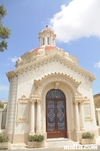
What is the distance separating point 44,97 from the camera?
1316 cm

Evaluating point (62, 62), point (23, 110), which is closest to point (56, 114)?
point (23, 110)

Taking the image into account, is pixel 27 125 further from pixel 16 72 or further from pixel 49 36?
pixel 49 36

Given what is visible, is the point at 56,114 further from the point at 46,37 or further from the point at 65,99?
the point at 46,37

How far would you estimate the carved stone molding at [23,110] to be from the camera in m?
11.9

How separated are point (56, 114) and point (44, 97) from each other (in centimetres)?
187

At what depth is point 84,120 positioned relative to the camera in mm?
13039

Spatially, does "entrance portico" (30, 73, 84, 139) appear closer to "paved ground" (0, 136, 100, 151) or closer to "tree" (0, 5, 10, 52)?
"paved ground" (0, 136, 100, 151)

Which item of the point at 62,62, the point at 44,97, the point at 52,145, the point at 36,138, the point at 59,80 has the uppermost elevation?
the point at 62,62

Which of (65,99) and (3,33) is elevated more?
(3,33)

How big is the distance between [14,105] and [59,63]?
5909mm

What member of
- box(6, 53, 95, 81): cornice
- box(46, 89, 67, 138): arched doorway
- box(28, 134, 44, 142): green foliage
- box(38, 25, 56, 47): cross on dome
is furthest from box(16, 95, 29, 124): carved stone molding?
box(38, 25, 56, 47): cross on dome

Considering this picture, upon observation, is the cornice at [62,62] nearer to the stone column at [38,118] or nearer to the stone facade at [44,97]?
the stone facade at [44,97]

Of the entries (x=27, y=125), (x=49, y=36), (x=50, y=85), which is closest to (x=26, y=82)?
(x=50, y=85)

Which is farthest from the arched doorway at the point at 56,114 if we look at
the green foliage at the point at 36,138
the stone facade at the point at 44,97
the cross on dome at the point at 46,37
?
the cross on dome at the point at 46,37
